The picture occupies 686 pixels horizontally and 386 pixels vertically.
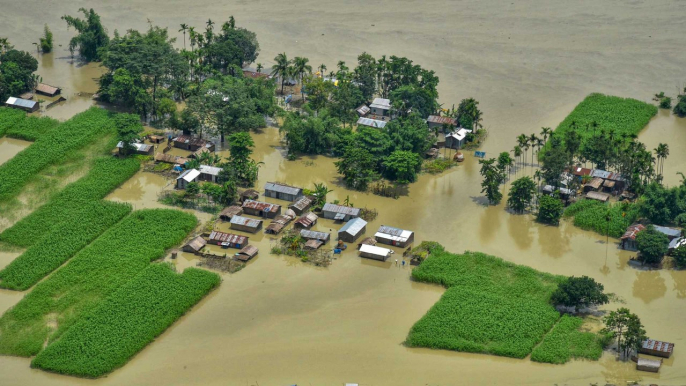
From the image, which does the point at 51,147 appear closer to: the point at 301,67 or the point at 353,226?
the point at 301,67

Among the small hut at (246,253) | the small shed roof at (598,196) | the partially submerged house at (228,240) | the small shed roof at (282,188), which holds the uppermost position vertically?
the small shed roof at (598,196)

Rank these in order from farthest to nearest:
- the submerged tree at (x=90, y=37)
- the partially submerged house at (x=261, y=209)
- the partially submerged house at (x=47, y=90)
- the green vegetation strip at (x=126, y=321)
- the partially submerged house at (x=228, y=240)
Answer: the submerged tree at (x=90, y=37) < the partially submerged house at (x=47, y=90) < the partially submerged house at (x=261, y=209) < the partially submerged house at (x=228, y=240) < the green vegetation strip at (x=126, y=321)

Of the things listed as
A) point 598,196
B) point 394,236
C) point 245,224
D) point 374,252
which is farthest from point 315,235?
point 598,196

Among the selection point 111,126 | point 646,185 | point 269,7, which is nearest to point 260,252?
point 111,126

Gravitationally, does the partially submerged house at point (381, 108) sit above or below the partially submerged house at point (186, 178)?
above

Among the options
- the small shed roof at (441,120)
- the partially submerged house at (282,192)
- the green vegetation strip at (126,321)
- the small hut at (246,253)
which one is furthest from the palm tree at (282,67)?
the green vegetation strip at (126,321)

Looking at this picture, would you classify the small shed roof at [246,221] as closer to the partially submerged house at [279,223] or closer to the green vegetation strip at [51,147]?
the partially submerged house at [279,223]
